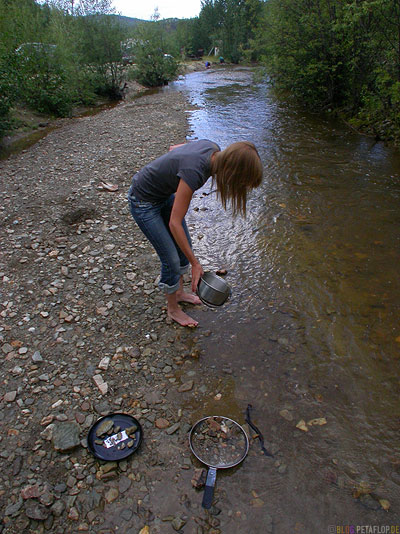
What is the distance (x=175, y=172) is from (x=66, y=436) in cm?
231

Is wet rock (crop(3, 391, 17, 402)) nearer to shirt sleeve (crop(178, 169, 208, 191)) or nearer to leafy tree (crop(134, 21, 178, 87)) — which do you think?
shirt sleeve (crop(178, 169, 208, 191))

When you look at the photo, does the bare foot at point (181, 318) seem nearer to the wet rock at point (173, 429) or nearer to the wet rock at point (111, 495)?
the wet rock at point (173, 429)

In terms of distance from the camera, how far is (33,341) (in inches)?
150

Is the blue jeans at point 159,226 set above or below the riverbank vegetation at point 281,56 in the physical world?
below

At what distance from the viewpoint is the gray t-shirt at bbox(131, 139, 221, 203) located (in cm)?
270

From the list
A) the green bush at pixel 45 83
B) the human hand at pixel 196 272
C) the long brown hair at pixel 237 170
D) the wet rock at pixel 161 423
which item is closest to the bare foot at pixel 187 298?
the human hand at pixel 196 272

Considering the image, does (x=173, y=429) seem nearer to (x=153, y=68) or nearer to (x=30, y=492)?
(x=30, y=492)

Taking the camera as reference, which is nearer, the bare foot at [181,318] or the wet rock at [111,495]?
the wet rock at [111,495]

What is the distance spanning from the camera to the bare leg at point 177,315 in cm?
406

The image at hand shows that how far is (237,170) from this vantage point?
2674mm

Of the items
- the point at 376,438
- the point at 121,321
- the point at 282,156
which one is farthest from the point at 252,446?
the point at 282,156

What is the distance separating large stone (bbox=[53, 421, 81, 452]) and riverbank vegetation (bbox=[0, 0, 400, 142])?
10.9m

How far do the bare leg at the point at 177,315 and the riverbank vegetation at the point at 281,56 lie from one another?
31.4 ft

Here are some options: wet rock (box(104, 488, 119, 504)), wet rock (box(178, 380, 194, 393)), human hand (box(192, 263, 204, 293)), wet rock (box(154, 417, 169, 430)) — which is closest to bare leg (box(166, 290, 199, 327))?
wet rock (box(178, 380, 194, 393))
